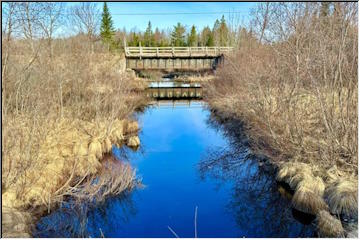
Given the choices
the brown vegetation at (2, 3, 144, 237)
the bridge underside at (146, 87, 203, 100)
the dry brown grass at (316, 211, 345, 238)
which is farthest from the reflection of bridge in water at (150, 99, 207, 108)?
the dry brown grass at (316, 211, 345, 238)

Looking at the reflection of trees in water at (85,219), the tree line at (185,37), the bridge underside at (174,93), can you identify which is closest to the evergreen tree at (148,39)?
the tree line at (185,37)

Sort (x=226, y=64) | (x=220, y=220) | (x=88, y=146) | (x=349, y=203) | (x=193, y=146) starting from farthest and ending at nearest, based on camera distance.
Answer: (x=226, y=64) → (x=193, y=146) → (x=88, y=146) → (x=220, y=220) → (x=349, y=203)

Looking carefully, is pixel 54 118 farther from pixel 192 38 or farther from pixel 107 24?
pixel 192 38

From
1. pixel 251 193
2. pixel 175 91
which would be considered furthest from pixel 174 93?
Result: pixel 251 193

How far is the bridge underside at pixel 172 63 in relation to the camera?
3656cm

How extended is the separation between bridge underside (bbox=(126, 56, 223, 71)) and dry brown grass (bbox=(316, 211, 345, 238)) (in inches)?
1161

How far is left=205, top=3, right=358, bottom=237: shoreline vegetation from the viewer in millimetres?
8305

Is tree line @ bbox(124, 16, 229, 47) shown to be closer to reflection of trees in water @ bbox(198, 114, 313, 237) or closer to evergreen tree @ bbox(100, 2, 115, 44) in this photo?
evergreen tree @ bbox(100, 2, 115, 44)

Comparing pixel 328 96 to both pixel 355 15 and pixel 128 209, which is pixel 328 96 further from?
pixel 128 209

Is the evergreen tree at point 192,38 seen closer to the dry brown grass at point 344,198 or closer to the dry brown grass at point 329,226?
the dry brown grass at point 344,198

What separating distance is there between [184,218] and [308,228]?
293 cm

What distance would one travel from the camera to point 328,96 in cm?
940

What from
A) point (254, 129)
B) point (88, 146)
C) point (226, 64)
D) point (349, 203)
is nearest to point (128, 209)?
point (88, 146)

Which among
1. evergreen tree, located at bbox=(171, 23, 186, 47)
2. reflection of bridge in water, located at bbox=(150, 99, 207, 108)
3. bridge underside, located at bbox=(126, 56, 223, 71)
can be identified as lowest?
reflection of bridge in water, located at bbox=(150, 99, 207, 108)
